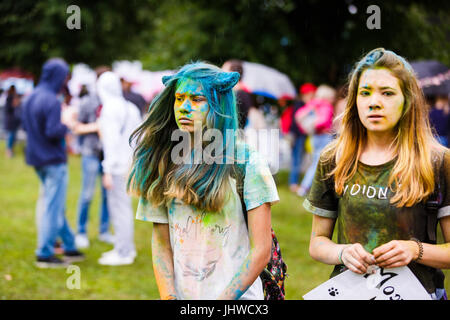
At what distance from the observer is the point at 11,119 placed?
1878cm

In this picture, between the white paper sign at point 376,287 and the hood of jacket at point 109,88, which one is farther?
the hood of jacket at point 109,88

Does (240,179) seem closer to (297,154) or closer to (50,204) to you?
(50,204)

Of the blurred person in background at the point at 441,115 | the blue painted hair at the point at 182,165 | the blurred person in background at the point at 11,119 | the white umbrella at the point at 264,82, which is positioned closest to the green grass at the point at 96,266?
the white umbrella at the point at 264,82

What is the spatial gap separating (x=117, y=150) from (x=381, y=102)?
14.1 ft

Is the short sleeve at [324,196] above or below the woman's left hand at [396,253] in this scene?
above

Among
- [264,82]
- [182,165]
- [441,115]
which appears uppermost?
[264,82]

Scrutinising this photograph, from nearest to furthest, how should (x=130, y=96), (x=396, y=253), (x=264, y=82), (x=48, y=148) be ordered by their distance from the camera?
1. (x=396, y=253)
2. (x=48, y=148)
3. (x=130, y=96)
4. (x=264, y=82)

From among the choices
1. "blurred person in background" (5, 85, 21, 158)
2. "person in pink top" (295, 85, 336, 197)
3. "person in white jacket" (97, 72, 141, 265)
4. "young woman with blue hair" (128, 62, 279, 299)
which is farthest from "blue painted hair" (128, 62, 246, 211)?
"blurred person in background" (5, 85, 21, 158)

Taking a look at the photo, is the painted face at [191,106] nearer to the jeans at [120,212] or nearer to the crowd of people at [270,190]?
the crowd of people at [270,190]

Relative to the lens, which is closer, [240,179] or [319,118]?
[240,179]

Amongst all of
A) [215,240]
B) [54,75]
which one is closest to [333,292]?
[215,240]

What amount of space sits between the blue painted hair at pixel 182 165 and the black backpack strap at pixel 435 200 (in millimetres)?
805

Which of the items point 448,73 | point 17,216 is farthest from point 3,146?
point 448,73

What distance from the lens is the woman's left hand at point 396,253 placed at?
2.19m
